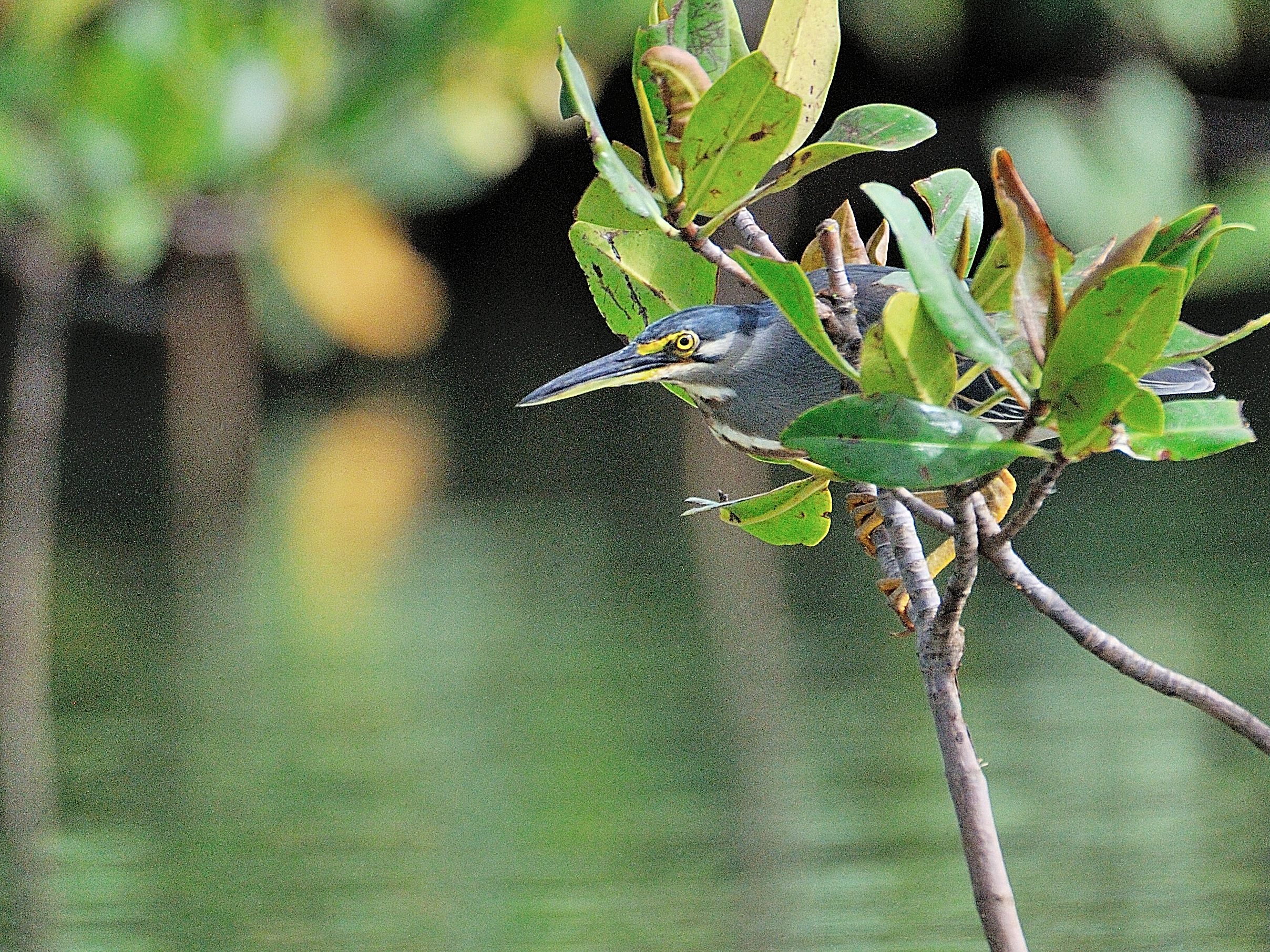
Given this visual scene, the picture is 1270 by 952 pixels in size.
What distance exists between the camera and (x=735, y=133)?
1.95ft

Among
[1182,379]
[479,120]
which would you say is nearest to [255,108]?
[479,120]

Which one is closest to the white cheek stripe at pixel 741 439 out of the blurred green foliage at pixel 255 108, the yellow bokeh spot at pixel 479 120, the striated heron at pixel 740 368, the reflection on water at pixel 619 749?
the striated heron at pixel 740 368

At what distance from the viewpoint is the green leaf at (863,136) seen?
2.03 ft

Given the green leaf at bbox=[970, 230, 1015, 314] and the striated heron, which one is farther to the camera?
the striated heron

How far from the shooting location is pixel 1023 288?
1.82 ft

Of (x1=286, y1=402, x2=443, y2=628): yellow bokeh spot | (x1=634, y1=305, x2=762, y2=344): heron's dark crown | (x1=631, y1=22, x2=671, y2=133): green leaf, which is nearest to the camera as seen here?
(x1=631, y1=22, x2=671, y2=133): green leaf

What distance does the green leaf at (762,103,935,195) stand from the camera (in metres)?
0.62

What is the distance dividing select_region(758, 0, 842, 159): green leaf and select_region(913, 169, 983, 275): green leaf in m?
0.05

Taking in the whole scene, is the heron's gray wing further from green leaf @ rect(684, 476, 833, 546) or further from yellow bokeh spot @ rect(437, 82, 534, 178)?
yellow bokeh spot @ rect(437, 82, 534, 178)

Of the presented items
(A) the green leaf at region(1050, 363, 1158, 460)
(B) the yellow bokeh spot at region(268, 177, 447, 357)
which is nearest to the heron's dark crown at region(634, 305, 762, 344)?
(A) the green leaf at region(1050, 363, 1158, 460)

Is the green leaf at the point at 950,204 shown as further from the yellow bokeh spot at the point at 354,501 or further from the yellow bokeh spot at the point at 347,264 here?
the yellow bokeh spot at the point at 347,264

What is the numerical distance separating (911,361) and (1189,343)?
0.09 meters

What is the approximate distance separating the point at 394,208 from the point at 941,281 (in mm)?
4682

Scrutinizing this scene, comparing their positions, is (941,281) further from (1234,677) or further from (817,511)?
(1234,677)
